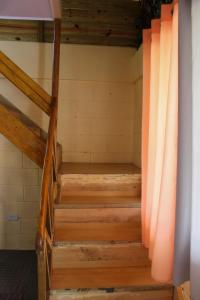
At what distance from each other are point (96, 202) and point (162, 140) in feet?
3.00

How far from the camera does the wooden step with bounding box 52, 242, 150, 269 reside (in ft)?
6.47

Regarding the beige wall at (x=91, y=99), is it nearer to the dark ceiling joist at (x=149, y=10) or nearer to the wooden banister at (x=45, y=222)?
the dark ceiling joist at (x=149, y=10)

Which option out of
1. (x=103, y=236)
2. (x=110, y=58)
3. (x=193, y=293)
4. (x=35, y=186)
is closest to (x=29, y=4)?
(x=110, y=58)

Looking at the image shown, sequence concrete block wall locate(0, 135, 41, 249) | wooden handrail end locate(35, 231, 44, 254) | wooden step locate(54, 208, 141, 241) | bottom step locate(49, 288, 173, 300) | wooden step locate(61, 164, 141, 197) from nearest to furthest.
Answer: wooden handrail end locate(35, 231, 44, 254)
bottom step locate(49, 288, 173, 300)
wooden step locate(54, 208, 141, 241)
wooden step locate(61, 164, 141, 197)
concrete block wall locate(0, 135, 41, 249)

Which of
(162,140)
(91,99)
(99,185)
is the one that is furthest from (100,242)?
(91,99)

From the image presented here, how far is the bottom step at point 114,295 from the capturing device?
5.66 feet

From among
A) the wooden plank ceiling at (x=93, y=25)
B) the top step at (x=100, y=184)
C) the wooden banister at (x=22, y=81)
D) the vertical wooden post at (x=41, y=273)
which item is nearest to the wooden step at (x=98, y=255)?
the vertical wooden post at (x=41, y=273)

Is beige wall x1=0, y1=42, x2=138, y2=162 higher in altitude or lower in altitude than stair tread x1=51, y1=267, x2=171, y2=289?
higher

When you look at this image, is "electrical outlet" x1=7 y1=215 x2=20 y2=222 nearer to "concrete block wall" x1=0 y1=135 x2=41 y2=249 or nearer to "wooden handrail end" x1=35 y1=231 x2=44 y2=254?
"concrete block wall" x1=0 y1=135 x2=41 y2=249

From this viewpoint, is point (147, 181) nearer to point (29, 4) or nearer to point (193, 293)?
point (193, 293)

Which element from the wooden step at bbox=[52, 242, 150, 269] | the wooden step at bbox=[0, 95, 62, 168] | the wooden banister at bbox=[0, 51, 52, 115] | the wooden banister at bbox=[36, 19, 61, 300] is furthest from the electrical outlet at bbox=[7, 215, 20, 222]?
the wooden banister at bbox=[0, 51, 52, 115]

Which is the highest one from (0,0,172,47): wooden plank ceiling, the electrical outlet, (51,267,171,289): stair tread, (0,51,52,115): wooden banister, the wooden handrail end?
(0,0,172,47): wooden plank ceiling

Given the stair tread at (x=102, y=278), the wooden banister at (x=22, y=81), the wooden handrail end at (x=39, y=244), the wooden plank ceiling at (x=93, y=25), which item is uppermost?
the wooden plank ceiling at (x=93, y=25)

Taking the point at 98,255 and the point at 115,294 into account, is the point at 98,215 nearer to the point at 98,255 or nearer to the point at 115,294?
the point at 98,255
